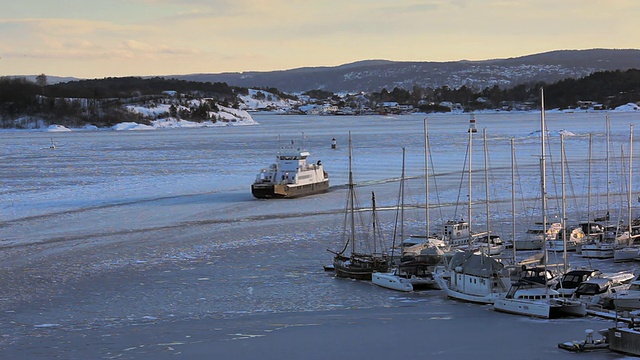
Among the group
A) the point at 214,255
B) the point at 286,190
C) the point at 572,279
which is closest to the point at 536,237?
the point at 572,279

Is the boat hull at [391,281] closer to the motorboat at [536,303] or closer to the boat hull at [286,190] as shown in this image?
the motorboat at [536,303]

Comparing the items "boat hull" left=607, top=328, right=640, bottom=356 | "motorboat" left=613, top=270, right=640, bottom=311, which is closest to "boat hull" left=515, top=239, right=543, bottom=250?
"motorboat" left=613, top=270, right=640, bottom=311

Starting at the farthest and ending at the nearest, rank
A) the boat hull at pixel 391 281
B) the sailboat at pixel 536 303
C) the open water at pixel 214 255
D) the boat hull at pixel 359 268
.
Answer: the boat hull at pixel 359 268 < the boat hull at pixel 391 281 < the sailboat at pixel 536 303 < the open water at pixel 214 255

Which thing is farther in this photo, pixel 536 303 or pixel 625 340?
pixel 536 303

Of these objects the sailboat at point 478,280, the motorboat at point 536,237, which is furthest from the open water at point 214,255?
the motorboat at point 536,237

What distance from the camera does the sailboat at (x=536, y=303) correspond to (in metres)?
14.5

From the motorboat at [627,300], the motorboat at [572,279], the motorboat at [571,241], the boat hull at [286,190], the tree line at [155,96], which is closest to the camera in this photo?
the motorboat at [627,300]

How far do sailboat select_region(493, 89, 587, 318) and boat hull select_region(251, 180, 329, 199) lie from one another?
55.7 feet

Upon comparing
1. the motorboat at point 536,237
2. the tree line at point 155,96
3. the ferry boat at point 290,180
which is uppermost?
the tree line at point 155,96

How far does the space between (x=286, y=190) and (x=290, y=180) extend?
1.24 m

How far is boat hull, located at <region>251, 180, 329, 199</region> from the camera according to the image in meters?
31.8

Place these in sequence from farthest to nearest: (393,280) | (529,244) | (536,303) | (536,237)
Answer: (536,237) → (529,244) → (393,280) → (536,303)

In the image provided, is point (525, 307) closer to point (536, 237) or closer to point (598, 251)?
point (598, 251)

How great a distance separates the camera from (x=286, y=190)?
108 feet
